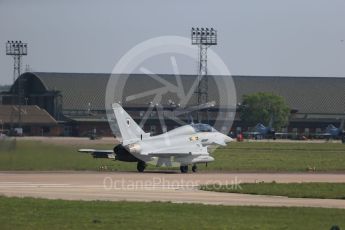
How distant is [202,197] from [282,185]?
7.89 m

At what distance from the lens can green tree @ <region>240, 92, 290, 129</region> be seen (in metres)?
177

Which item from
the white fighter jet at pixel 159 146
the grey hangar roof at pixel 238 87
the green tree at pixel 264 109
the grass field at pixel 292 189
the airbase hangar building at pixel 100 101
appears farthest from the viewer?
the green tree at pixel 264 109

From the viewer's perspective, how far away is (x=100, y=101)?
17525cm

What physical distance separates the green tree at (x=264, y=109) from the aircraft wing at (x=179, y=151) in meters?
118

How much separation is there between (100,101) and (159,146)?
→ 119 meters

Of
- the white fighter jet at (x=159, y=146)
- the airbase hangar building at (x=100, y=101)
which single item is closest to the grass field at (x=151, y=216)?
the white fighter jet at (x=159, y=146)

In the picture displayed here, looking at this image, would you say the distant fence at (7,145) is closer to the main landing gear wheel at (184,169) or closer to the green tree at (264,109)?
the main landing gear wheel at (184,169)

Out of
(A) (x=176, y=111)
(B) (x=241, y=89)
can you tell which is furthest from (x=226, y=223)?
(B) (x=241, y=89)

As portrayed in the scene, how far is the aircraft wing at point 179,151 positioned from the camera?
56428mm

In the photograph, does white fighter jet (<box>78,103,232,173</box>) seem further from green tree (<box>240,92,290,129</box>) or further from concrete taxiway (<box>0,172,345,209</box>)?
green tree (<box>240,92,290,129</box>)

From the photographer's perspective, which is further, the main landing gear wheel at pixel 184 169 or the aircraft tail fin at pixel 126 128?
the main landing gear wheel at pixel 184 169

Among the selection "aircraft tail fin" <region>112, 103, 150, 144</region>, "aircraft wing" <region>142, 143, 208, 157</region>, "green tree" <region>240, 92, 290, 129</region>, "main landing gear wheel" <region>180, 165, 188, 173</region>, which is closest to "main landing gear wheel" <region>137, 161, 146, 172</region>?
"aircraft wing" <region>142, 143, 208, 157</region>

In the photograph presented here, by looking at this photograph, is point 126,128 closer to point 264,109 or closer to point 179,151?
point 179,151

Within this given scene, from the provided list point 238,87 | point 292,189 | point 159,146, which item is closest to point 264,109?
point 238,87
